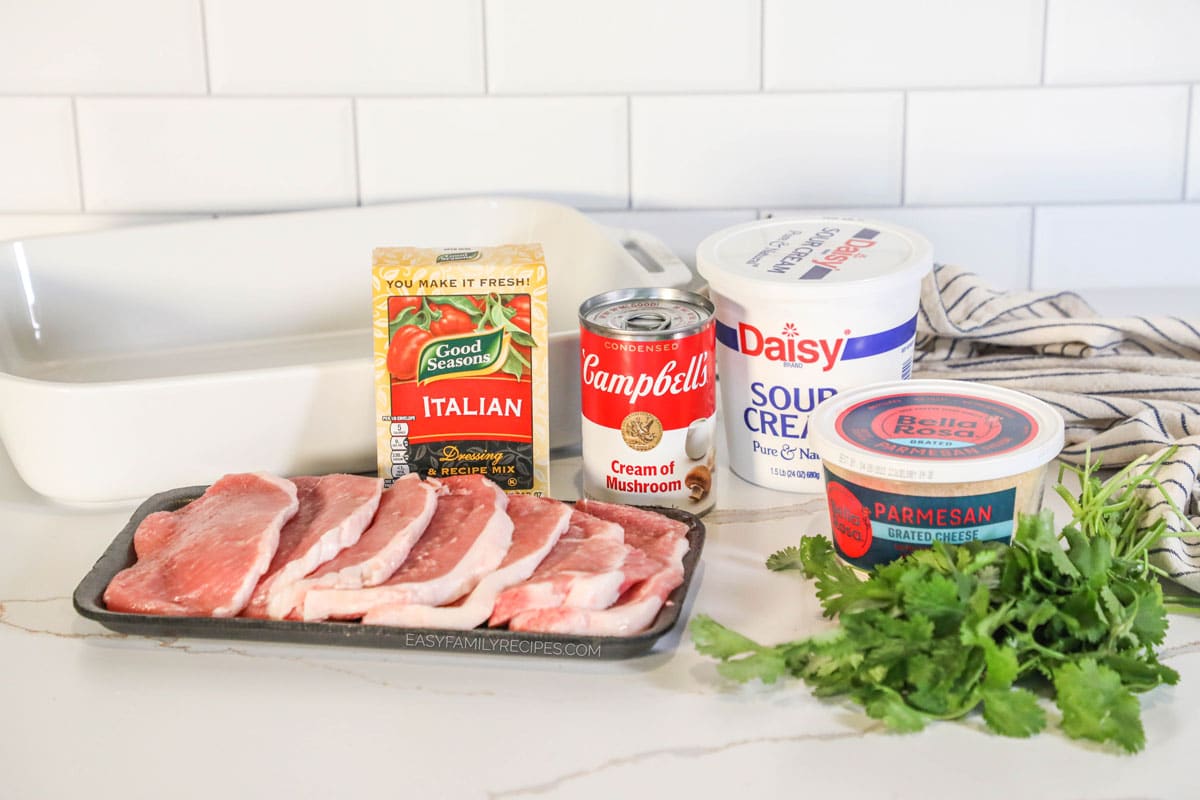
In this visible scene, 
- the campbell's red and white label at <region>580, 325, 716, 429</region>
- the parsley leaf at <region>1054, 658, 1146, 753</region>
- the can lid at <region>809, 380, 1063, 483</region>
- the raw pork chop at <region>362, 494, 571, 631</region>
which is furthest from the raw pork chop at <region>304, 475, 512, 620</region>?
the parsley leaf at <region>1054, 658, 1146, 753</region>

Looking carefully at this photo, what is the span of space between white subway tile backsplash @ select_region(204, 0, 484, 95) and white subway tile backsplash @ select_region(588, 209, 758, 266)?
200mm

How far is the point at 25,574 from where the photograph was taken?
0.97 m

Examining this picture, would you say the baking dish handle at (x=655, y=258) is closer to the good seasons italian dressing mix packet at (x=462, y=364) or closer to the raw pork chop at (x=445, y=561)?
the good seasons italian dressing mix packet at (x=462, y=364)

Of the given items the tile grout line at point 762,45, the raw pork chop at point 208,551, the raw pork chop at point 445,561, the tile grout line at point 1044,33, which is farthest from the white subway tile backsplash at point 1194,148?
the raw pork chop at point 208,551

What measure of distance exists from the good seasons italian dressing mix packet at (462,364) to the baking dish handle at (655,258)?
0.65 feet

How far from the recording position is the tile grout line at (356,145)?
136cm

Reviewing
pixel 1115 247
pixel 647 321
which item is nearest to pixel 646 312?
pixel 647 321

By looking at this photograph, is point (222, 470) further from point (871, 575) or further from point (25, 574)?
point (871, 575)

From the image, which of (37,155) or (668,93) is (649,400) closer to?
(668,93)

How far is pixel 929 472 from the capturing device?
84 centimetres

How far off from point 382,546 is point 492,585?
0.28ft

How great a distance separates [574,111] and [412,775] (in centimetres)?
82

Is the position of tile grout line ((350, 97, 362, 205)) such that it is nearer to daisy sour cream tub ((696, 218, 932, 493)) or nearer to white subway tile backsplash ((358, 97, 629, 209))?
white subway tile backsplash ((358, 97, 629, 209))

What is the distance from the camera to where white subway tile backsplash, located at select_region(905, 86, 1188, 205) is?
136 centimetres
